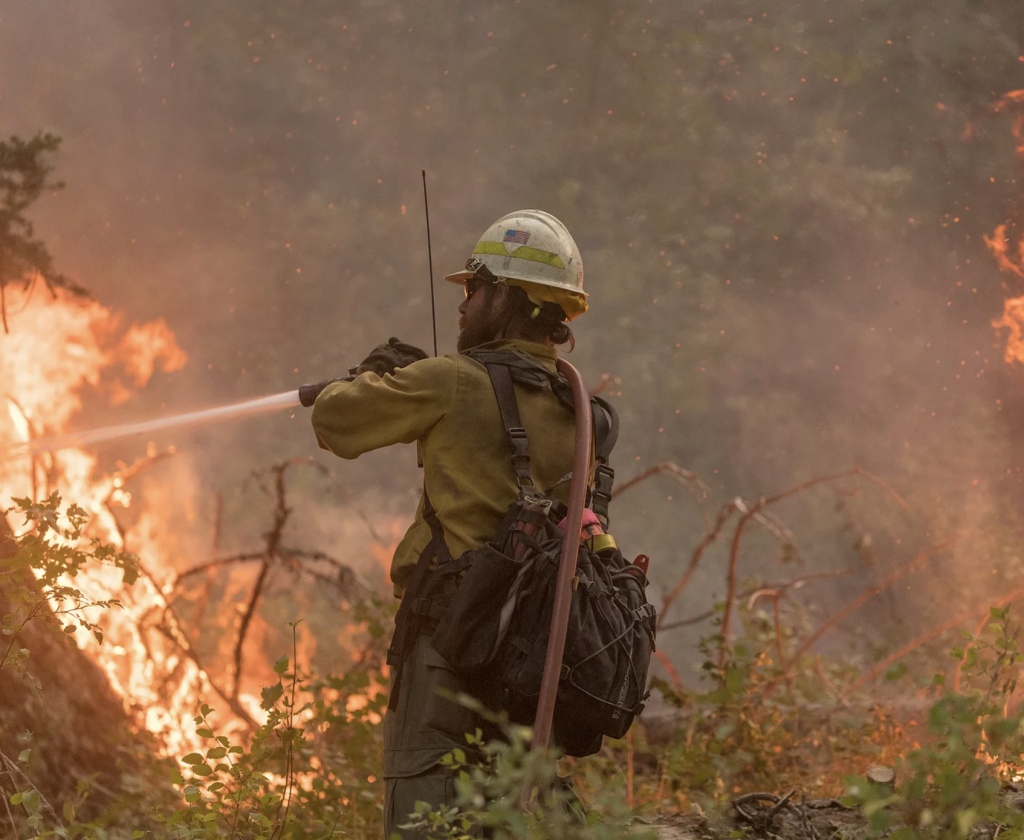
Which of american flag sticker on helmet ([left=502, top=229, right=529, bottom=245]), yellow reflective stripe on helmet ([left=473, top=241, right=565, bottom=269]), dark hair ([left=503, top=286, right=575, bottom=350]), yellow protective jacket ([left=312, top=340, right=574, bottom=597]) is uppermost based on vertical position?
american flag sticker on helmet ([left=502, top=229, right=529, bottom=245])

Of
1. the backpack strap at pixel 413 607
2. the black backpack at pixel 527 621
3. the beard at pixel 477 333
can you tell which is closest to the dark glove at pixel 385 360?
the beard at pixel 477 333

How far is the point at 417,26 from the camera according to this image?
35.8 ft

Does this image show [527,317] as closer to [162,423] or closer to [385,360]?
[385,360]

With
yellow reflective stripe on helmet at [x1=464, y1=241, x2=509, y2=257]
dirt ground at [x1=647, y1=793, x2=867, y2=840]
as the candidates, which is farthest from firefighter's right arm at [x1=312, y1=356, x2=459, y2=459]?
dirt ground at [x1=647, y1=793, x2=867, y2=840]

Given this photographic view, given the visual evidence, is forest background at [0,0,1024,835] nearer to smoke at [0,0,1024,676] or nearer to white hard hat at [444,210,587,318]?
smoke at [0,0,1024,676]

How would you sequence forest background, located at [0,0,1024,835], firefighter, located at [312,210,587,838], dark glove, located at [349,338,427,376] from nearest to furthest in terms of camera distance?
firefighter, located at [312,210,587,838] < dark glove, located at [349,338,427,376] < forest background, located at [0,0,1024,835]

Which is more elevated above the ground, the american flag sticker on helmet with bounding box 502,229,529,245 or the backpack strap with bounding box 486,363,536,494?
the american flag sticker on helmet with bounding box 502,229,529,245

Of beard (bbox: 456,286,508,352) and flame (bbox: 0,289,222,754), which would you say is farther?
flame (bbox: 0,289,222,754)

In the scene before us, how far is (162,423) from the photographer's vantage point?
12.1 feet

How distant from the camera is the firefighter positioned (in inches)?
103

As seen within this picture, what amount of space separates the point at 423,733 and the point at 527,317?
4.43 ft

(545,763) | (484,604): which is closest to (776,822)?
(484,604)

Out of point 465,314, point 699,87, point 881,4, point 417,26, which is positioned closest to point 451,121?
point 417,26

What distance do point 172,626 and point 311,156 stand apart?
6711mm
